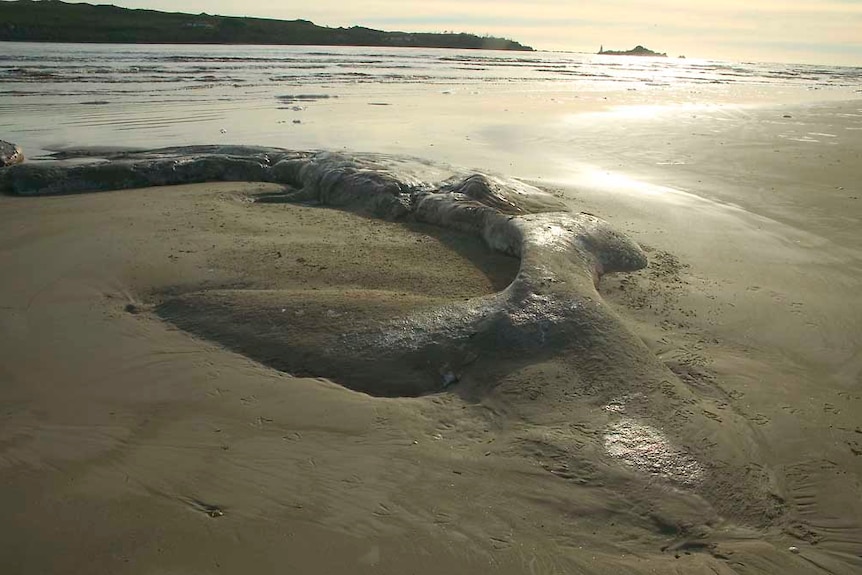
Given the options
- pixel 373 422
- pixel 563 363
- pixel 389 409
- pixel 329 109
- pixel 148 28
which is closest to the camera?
pixel 373 422

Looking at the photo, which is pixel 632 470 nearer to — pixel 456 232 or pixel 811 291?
pixel 811 291

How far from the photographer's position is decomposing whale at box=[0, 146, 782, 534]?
108 inches

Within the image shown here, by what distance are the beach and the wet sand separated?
0.04ft

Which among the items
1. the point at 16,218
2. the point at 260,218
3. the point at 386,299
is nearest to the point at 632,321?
the point at 386,299

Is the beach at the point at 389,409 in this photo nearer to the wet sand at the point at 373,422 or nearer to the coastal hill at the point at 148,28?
the wet sand at the point at 373,422

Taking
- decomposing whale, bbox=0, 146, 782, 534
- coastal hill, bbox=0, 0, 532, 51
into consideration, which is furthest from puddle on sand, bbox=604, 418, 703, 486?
coastal hill, bbox=0, 0, 532, 51

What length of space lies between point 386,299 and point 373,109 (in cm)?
1132

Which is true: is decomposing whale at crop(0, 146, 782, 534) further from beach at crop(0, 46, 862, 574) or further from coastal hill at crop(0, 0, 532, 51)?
coastal hill at crop(0, 0, 532, 51)

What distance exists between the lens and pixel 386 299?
4094 millimetres

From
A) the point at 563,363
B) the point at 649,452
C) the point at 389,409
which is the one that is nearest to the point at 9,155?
the point at 389,409

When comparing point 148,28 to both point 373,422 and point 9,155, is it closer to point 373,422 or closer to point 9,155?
point 9,155

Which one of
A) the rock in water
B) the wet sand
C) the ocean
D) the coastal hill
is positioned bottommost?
the wet sand

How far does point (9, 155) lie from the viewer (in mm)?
8125

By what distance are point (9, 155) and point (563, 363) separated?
26.3 feet
